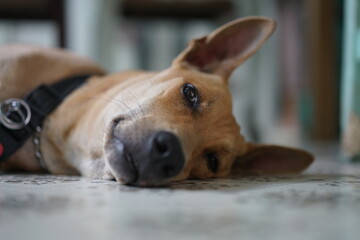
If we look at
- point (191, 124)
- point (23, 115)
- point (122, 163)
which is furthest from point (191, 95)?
point (23, 115)

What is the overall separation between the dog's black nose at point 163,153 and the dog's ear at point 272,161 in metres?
0.76

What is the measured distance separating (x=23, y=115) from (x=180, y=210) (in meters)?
1.15

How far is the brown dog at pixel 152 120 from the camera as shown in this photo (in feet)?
5.58

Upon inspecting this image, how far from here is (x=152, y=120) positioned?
1746mm

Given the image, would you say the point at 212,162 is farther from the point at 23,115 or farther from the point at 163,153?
the point at 23,115

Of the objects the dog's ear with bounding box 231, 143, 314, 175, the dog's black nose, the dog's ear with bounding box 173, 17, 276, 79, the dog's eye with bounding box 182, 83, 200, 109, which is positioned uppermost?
the dog's ear with bounding box 173, 17, 276, 79

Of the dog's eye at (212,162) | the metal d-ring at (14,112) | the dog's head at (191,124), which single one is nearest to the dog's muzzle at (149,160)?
the dog's head at (191,124)

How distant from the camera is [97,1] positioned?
554cm

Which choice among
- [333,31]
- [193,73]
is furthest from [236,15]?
[193,73]

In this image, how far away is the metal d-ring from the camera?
222 centimetres

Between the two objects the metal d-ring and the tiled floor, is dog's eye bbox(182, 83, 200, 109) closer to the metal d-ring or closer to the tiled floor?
the tiled floor

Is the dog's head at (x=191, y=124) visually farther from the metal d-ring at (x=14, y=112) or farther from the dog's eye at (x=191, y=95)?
the metal d-ring at (x=14, y=112)

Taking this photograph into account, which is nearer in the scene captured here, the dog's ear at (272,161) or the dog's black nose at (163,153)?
the dog's black nose at (163,153)

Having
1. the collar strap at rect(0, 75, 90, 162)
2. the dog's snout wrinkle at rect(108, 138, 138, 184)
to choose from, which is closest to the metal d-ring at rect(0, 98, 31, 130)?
the collar strap at rect(0, 75, 90, 162)
